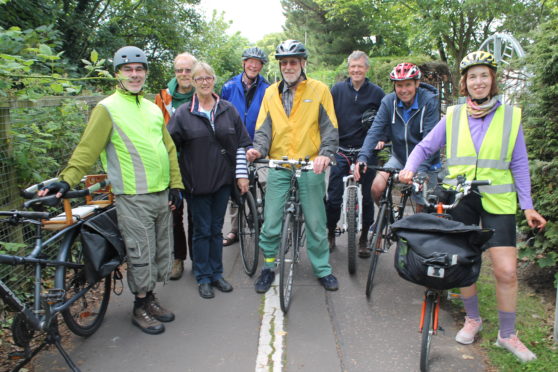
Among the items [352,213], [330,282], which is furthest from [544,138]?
[330,282]

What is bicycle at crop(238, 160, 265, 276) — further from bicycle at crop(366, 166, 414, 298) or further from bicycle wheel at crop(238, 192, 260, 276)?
bicycle at crop(366, 166, 414, 298)

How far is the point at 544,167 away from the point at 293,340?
265cm

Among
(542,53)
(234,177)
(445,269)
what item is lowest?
(445,269)

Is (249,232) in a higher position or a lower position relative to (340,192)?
lower

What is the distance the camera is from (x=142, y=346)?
12.2 ft

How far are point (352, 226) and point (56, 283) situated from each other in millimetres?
2891

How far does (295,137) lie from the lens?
452 cm

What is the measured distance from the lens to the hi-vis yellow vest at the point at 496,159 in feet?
11.1

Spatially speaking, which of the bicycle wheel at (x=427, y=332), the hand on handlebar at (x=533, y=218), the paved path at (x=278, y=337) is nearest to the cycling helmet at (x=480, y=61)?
the hand on handlebar at (x=533, y=218)

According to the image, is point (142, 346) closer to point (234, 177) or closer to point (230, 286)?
point (230, 286)

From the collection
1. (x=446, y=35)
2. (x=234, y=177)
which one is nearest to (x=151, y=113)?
(x=234, y=177)

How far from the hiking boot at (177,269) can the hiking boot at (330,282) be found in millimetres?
1551

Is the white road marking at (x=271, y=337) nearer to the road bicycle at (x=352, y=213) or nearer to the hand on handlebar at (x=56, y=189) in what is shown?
the road bicycle at (x=352, y=213)

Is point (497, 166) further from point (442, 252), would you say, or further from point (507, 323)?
point (507, 323)
